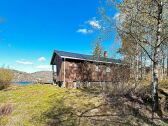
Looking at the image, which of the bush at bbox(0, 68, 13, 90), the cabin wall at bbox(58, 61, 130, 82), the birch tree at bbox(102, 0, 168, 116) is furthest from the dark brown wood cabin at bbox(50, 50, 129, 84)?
the birch tree at bbox(102, 0, 168, 116)

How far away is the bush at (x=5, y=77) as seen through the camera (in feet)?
100

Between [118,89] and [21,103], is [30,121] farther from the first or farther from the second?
[118,89]

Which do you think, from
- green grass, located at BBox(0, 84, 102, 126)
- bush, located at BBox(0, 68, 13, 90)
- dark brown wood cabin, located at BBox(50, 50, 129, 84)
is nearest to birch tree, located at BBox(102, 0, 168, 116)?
green grass, located at BBox(0, 84, 102, 126)

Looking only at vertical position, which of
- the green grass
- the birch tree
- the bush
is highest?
the birch tree

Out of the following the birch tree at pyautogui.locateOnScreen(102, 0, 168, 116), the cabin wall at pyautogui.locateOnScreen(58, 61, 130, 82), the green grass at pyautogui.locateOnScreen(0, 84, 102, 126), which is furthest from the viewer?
the cabin wall at pyautogui.locateOnScreen(58, 61, 130, 82)

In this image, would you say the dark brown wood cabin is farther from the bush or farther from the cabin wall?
the bush

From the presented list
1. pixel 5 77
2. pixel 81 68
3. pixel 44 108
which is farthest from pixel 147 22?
pixel 5 77

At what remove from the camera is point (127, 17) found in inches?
604

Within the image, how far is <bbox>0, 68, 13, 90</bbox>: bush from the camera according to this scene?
100ft

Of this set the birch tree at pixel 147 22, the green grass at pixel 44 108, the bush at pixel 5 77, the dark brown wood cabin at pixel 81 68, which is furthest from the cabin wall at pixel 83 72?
the birch tree at pixel 147 22

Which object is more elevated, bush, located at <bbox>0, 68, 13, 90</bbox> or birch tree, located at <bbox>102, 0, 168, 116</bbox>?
birch tree, located at <bbox>102, 0, 168, 116</bbox>

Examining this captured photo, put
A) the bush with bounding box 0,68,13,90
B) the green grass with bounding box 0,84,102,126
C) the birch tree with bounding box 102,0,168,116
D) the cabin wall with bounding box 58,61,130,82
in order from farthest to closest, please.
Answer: the cabin wall with bounding box 58,61,130,82, the bush with bounding box 0,68,13,90, the birch tree with bounding box 102,0,168,116, the green grass with bounding box 0,84,102,126

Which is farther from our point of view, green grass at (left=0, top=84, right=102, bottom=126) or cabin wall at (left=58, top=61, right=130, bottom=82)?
cabin wall at (left=58, top=61, right=130, bottom=82)

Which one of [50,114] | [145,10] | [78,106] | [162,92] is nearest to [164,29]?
[145,10]
